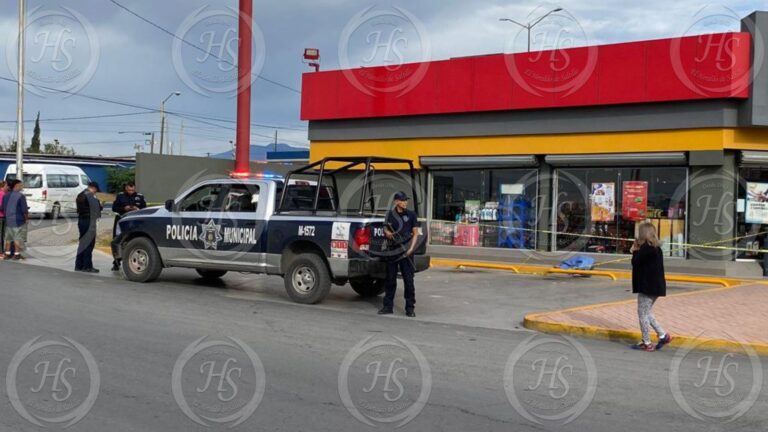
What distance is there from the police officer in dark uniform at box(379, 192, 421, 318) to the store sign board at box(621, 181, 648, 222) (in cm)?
843

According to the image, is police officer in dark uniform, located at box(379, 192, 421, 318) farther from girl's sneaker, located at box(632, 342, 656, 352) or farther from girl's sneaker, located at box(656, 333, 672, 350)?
girl's sneaker, located at box(656, 333, 672, 350)

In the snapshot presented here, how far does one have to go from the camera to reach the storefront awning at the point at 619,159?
54.2 feet

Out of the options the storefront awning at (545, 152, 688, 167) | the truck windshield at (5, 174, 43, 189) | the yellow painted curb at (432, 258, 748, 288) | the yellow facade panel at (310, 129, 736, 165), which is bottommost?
the yellow painted curb at (432, 258, 748, 288)

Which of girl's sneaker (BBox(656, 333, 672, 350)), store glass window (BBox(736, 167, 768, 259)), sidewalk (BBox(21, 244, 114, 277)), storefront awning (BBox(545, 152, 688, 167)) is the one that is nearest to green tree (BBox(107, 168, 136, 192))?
sidewalk (BBox(21, 244, 114, 277))

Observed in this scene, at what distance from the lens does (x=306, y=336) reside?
891 cm

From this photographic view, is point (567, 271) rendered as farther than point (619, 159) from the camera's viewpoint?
No

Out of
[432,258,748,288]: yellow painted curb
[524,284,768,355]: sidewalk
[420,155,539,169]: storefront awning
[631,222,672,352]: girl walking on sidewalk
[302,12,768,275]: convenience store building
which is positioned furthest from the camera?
[420,155,539,169]: storefront awning

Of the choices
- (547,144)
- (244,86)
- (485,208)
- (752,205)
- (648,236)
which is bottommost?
(648,236)

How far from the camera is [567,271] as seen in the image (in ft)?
53.9

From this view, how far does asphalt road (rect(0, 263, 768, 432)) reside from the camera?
18.9 ft

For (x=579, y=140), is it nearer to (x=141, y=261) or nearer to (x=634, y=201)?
(x=634, y=201)

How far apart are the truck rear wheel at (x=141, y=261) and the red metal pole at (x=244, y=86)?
9.56 meters

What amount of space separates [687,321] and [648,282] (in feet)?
6.51

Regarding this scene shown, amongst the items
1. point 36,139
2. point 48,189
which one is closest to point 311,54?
point 48,189
